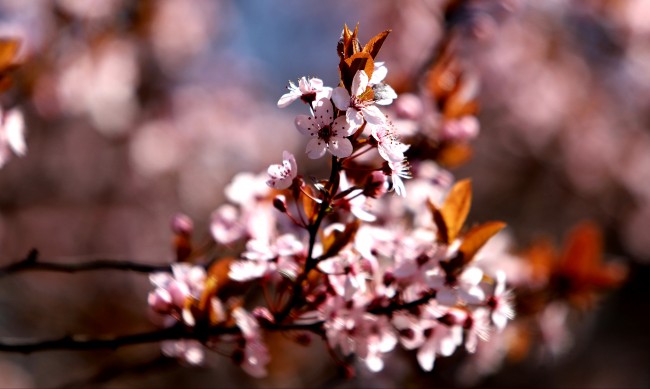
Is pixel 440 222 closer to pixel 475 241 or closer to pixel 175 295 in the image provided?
pixel 475 241

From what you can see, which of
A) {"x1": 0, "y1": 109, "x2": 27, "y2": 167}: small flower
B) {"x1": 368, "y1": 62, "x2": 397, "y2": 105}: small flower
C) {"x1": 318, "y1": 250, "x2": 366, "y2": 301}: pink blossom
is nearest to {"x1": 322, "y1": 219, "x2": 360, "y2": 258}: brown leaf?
{"x1": 318, "y1": 250, "x2": 366, "y2": 301}: pink blossom

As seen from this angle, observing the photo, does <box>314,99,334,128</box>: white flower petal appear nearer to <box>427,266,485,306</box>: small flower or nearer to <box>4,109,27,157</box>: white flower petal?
<box>427,266,485,306</box>: small flower

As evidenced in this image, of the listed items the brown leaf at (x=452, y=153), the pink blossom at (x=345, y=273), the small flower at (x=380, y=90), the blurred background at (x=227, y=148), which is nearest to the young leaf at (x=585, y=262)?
the blurred background at (x=227, y=148)

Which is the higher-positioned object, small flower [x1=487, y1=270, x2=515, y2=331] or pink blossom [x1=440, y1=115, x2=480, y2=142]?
pink blossom [x1=440, y1=115, x2=480, y2=142]

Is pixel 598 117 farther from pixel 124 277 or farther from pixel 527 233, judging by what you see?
pixel 124 277

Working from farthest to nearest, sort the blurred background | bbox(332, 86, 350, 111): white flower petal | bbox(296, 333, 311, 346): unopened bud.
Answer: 1. the blurred background
2. bbox(296, 333, 311, 346): unopened bud
3. bbox(332, 86, 350, 111): white flower petal

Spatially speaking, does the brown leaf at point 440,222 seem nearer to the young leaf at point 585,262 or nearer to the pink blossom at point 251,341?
the pink blossom at point 251,341

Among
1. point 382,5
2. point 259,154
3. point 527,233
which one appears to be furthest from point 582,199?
point 259,154
